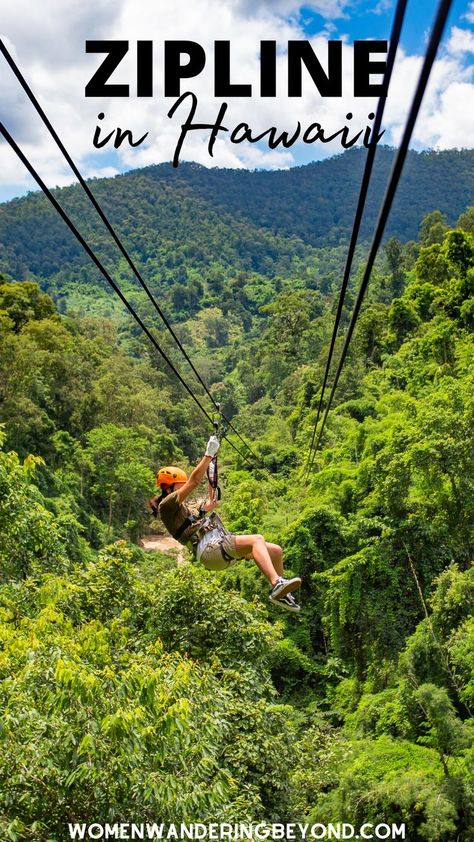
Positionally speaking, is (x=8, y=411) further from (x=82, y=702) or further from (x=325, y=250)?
(x=325, y=250)

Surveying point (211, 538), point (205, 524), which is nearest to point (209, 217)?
point (205, 524)

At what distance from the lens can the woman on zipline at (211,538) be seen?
16.8 ft

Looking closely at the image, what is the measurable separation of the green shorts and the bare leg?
56 millimetres

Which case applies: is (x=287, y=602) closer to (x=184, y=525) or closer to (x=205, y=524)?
(x=205, y=524)

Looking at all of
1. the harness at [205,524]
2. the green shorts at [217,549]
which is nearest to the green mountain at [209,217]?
the harness at [205,524]

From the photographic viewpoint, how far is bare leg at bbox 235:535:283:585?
201 inches

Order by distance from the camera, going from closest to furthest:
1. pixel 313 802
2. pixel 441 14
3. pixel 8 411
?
1. pixel 441 14
2. pixel 313 802
3. pixel 8 411

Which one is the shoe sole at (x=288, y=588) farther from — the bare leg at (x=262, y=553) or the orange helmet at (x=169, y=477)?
the orange helmet at (x=169, y=477)

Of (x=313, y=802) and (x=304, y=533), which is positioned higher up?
(x=304, y=533)

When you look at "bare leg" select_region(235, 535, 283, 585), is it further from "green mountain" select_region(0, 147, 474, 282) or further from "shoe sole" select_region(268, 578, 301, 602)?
"green mountain" select_region(0, 147, 474, 282)

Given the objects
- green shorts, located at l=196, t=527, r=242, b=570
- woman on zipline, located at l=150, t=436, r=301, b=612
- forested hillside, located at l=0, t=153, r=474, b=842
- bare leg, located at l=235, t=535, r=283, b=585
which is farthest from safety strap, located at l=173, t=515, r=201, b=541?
forested hillside, located at l=0, t=153, r=474, b=842

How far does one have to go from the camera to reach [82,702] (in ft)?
16.0

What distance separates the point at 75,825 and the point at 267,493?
82.2ft

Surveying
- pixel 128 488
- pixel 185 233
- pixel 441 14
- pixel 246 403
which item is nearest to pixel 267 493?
pixel 128 488
